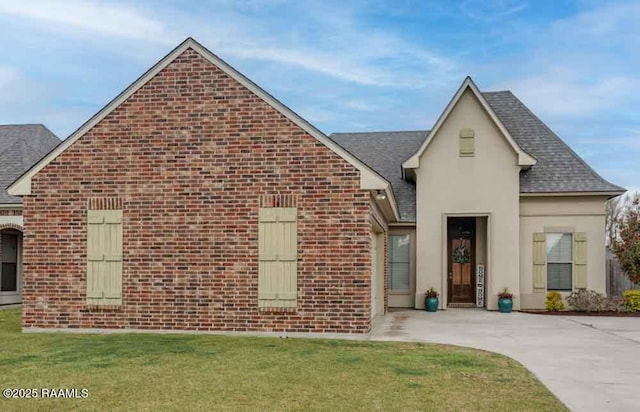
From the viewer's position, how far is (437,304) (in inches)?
756

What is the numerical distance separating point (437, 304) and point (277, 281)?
8.29 metres

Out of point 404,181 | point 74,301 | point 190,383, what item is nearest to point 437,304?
point 404,181

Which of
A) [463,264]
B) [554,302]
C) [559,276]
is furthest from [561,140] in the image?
[554,302]

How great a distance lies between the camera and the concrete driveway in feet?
25.7

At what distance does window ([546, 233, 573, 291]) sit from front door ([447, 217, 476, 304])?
2424 millimetres

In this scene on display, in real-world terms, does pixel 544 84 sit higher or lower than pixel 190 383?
higher

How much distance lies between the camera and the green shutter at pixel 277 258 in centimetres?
1225

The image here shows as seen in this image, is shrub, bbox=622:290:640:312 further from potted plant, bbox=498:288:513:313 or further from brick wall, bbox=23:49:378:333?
brick wall, bbox=23:49:378:333

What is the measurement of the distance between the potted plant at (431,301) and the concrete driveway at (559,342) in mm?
388

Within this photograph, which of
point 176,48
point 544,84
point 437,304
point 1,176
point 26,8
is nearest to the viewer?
point 176,48

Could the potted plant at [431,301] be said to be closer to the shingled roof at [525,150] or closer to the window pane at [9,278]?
the shingled roof at [525,150]

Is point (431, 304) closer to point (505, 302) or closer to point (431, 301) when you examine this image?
point (431, 301)

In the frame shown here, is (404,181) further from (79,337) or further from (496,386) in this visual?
(496,386)

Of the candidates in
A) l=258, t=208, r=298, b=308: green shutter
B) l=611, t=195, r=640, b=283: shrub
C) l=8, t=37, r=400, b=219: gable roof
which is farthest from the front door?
l=258, t=208, r=298, b=308: green shutter
